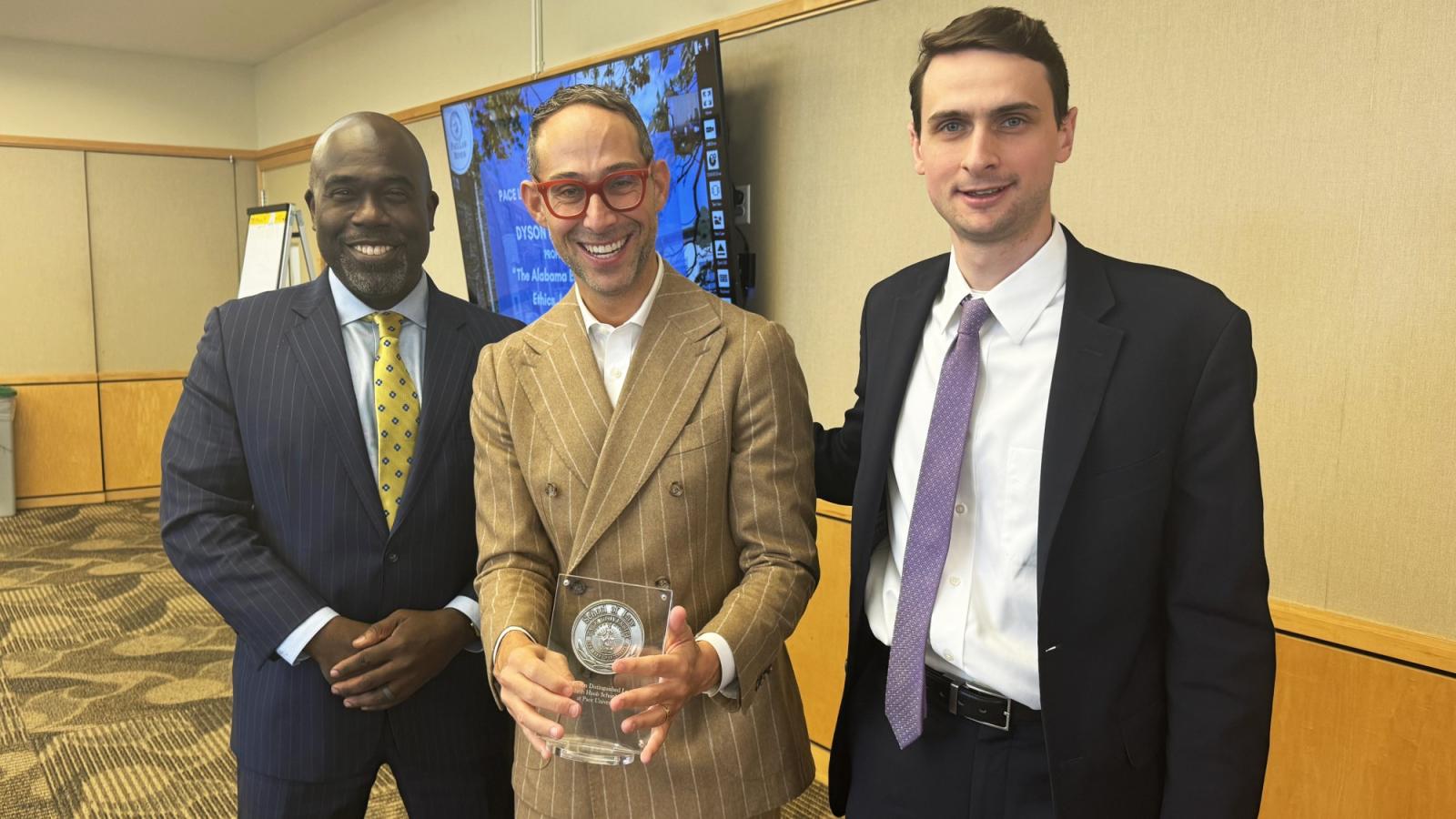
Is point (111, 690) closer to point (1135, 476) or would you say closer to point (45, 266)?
point (1135, 476)

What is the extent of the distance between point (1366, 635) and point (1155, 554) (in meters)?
1.38

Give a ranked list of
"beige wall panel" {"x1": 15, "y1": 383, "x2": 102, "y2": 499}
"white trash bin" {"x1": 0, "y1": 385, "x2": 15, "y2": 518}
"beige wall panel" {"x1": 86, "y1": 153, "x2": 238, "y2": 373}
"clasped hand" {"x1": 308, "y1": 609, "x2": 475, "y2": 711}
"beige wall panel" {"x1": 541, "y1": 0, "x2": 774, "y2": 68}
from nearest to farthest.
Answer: "clasped hand" {"x1": 308, "y1": 609, "x2": 475, "y2": 711} → "beige wall panel" {"x1": 541, "y1": 0, "x2": 774, "y2": 68} → "white trash bin" {"x1": 0, "y1": 385, "x2": 15, "y2": 518} → "beige wall panel" {"x1": 15, "y1": 383, "x2": 102, "y2": 499} → "beige wall panel" {"x1": 86, "y1": 153, "x2": 238, "y2": 373}

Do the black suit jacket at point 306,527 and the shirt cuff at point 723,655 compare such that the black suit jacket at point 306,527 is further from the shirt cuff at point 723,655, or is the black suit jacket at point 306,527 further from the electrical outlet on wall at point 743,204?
the electrical outlet on wall at point 743,204

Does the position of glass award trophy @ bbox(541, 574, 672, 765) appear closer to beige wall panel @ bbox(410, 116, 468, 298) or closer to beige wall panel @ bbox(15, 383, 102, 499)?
beige wall panel @ bbox(410, 116, 468, 298)

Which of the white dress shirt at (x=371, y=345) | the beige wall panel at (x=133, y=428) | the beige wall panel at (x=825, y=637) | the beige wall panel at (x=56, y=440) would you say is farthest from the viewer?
the beige wall panel at (x=133, y=428)

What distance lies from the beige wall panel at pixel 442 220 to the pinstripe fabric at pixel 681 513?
15.8 ft

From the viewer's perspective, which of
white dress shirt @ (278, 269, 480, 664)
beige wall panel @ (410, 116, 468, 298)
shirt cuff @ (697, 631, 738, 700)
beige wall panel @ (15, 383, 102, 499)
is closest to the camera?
shirt cuff @ (697, 631, 738, 700)

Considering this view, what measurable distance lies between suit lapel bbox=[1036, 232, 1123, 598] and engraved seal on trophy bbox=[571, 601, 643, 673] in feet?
1.77

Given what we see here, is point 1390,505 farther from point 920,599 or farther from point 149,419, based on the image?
point 149,419

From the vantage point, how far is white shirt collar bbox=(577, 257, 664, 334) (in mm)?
1573

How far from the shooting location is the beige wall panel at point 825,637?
12.0 feet

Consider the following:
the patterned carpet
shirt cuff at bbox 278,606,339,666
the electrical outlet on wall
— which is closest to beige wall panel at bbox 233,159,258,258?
the patterned carpet

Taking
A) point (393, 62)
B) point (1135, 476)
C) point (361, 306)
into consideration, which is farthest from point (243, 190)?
point (1135, 476)

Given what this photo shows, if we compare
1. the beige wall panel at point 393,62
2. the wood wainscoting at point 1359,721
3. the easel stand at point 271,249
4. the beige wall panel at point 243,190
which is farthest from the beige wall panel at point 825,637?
the beige wall panel at point 243,190
